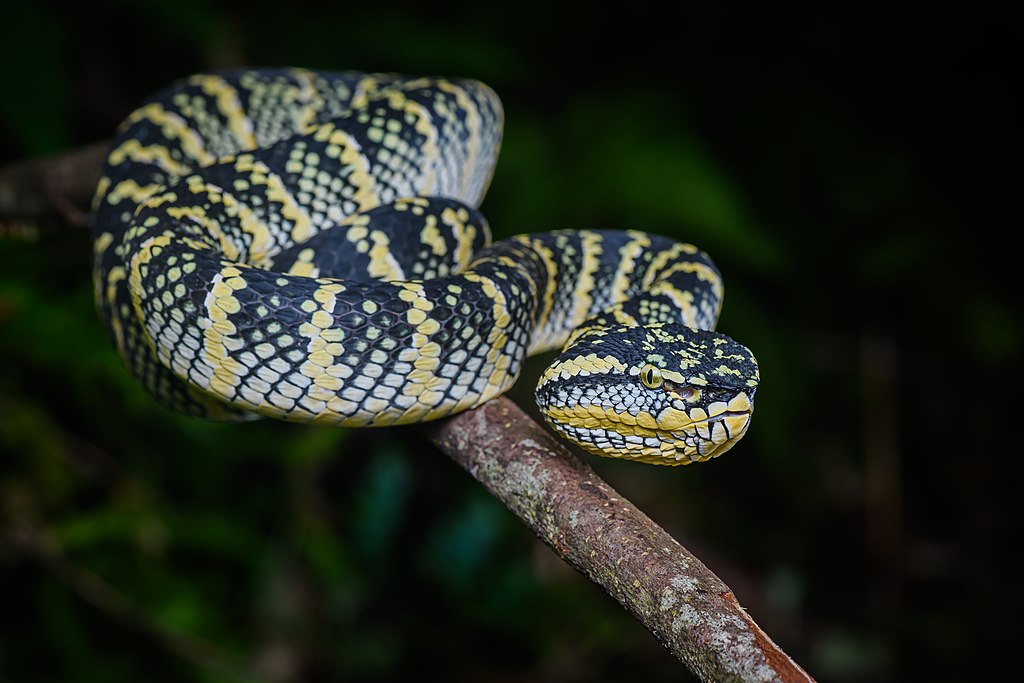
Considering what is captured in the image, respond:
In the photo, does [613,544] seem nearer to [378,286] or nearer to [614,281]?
[378,286]

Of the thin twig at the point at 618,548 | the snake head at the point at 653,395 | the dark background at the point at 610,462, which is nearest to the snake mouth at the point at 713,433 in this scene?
the snake head at the point at 653,395

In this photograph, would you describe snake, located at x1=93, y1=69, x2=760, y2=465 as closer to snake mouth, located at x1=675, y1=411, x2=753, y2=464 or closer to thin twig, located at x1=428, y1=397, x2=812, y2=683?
snake mouth, located at x1=675, y1=411, x2=753, y2=464

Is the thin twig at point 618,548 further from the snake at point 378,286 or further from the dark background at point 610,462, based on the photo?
the dark background at point 610,462

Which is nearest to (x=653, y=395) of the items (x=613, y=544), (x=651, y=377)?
(x=651, y=377)

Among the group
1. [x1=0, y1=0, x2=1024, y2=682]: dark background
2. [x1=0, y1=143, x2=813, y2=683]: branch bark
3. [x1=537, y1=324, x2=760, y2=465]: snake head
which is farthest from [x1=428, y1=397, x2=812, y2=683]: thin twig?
[x1=0, y1=0, x2=1024, y2=682]: dark background

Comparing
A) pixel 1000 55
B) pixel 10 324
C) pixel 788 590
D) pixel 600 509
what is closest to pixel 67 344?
pixel 10 324

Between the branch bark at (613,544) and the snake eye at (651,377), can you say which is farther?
the snake eye at (651,377)
